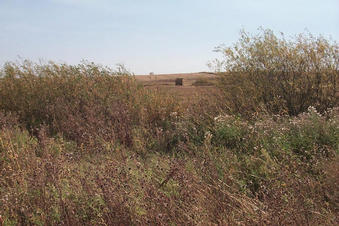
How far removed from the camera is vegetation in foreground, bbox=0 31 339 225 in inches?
124

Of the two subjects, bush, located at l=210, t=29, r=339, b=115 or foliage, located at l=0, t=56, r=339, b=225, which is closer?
foliage, located at l=0, t=56, r=339, b=225

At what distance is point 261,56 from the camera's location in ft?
Answer: 26.3

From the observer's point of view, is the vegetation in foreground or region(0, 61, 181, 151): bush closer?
the vegetation in foreground

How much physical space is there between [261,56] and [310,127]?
10.4 ft

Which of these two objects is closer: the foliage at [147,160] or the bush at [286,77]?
the foliage at [147,160]

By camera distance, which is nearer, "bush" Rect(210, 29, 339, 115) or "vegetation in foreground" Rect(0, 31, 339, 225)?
"vegetation in foreground" Rect(0, 31, 339, 225)

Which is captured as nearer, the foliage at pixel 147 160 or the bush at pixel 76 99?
the foliage at pixel 147 160

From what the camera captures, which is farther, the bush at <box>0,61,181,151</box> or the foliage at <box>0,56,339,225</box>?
the bush at <box>0,61,181,151</box>

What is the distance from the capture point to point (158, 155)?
19.0ft

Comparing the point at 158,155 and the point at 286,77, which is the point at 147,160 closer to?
the point at 158,155

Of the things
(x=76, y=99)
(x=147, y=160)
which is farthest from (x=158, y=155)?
(x=76, y=99)

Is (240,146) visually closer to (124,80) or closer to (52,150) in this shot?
(52,150)

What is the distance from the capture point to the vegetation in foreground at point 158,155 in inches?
124

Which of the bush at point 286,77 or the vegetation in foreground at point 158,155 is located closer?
the vegetation in foreground at point 158,155
